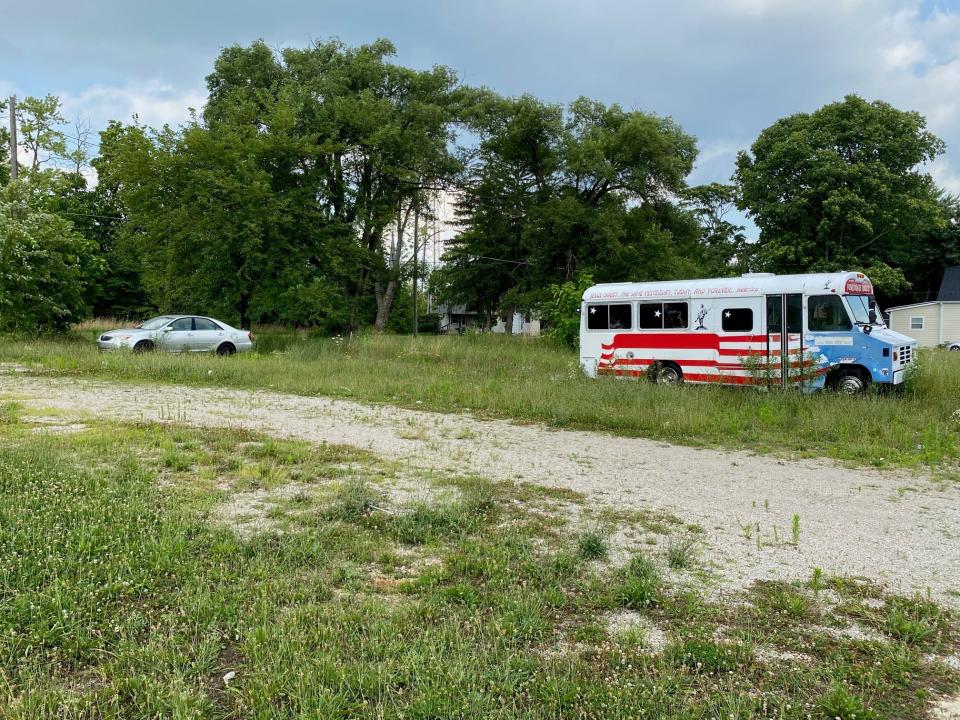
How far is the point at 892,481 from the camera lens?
6.96 metres

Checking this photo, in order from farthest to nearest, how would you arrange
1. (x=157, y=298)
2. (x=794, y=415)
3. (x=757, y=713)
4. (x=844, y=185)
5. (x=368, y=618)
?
(x=844, y=185)
(x=157, y=298)
(x=794, y=415)
(x=368, y=618)
(x=757, y=713)

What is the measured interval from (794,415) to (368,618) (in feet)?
29.8

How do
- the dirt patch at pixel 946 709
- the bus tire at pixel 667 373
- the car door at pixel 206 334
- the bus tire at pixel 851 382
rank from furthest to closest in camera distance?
the car door at pixel 206 334
the bus tire at pixel 667 373
the bus tire at pixel 851 382
the dirt patch at pixel 946 709

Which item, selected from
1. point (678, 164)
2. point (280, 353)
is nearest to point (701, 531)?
point (280, 353)

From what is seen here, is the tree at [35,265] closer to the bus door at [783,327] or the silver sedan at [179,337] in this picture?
the silver sedan at [179,337]

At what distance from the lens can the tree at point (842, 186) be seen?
37.4m

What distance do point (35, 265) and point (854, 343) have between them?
25.6m

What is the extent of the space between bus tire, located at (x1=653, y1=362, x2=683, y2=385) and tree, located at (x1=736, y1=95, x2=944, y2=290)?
27060 millimetres

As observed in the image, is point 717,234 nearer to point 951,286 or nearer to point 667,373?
point 951,286

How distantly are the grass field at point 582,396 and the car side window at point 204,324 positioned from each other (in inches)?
101

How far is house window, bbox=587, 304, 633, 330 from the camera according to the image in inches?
642

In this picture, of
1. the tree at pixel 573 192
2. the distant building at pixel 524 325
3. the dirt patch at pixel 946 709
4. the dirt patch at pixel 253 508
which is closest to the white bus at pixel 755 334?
the dirt patch at pixel 253 508

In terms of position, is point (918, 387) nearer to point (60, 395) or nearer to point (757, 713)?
point (757, 713)

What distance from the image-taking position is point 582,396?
12227 mm
